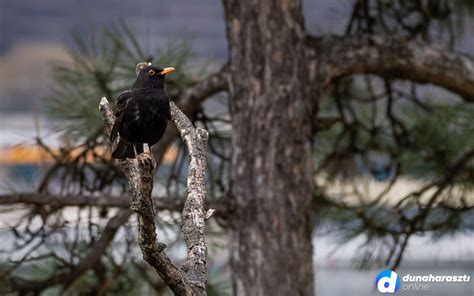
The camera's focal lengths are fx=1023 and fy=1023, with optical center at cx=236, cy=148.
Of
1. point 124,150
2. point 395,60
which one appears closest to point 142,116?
point 124,150

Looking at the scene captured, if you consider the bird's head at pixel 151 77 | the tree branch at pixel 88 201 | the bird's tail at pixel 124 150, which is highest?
the bird's head at pixel 151 77

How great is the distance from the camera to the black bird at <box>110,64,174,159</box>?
957 millimetres

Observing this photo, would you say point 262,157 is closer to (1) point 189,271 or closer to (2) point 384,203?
(2) point 384,203

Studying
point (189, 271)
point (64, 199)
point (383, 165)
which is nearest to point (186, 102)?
point (64, 199)

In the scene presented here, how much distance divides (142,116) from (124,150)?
4 cm

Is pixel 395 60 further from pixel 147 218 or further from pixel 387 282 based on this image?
pixel 147 218

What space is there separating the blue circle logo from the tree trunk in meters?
0.31

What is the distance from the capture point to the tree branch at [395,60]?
1.86 m

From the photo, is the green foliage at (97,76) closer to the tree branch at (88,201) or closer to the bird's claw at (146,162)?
the tree branch at (88,201)

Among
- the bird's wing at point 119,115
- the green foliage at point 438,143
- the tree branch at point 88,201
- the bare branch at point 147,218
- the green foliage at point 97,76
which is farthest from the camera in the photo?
the green foliage at point 438,143

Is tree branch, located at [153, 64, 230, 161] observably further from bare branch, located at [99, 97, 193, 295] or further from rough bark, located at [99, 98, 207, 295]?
bare branch, located at [99, 97, 193, 295]

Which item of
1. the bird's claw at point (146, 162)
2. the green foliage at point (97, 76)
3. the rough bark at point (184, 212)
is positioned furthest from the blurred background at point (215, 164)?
the bird's claw at point (146, 162)

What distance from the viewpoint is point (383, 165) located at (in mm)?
2354

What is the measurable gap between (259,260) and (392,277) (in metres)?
0.41
